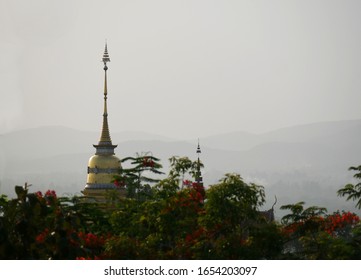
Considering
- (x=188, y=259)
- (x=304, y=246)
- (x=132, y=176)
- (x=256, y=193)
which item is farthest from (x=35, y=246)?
(x=132, y=176)

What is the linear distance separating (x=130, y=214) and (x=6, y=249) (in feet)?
29.6

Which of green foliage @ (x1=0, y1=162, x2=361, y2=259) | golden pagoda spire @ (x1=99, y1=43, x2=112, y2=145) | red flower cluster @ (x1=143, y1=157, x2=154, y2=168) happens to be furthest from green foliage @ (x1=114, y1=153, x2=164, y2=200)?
golden pagoda spire @ (x1=99, y1=43, x2=112, y2=145)

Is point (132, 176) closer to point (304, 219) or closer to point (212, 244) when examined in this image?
point (304, 219)

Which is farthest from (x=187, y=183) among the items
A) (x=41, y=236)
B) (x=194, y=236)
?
(x=41, y=236)

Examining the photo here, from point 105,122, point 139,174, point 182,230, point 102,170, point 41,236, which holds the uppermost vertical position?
point 105,122

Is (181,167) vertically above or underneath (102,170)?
underneath

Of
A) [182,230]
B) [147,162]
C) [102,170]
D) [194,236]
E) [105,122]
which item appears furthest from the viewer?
[105,122]

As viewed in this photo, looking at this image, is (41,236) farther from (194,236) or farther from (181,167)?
(181,167)

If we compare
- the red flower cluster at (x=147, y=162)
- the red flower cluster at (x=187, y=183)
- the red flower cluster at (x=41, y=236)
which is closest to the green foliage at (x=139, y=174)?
the red flower cluster at (x=147, y=162)

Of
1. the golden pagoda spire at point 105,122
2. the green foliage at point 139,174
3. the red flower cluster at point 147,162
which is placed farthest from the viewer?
the golden pagoda spire at point 105,122

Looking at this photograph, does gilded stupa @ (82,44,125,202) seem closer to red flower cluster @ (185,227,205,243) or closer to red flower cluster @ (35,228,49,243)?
red flower cluster @ (185,227,205,243)

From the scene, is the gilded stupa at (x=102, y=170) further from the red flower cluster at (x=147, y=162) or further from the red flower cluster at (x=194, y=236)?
the red flower cluster at (x=194, y=236)

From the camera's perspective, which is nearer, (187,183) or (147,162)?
(187,183)

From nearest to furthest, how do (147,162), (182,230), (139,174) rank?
(182,230)
(147,162)
(139,174)
